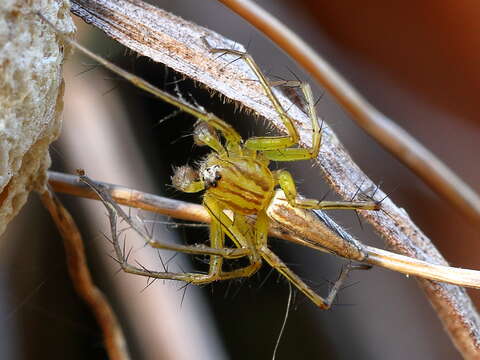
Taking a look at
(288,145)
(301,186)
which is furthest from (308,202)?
(301,186)

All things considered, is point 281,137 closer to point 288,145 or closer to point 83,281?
point 288,145

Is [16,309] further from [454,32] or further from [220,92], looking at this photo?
[454,32]

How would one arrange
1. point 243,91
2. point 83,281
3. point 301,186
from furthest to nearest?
point 301,186, point 83,281, point 243,91

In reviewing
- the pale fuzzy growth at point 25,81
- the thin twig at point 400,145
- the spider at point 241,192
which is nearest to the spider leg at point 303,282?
the spider at point 241,192

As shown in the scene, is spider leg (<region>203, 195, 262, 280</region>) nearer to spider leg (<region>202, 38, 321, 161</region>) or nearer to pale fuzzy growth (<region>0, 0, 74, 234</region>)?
spider leg (<region>202, 38, 321, 161</region>)

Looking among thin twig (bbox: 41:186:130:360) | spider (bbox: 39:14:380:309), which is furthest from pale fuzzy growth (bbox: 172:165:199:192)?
thin twig (bbox: 41:186:130:360)

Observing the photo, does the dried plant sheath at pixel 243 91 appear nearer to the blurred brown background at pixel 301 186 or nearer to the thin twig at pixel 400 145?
the thin twig at pixel 400 145

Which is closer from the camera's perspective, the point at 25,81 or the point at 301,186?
the point at 25,81
